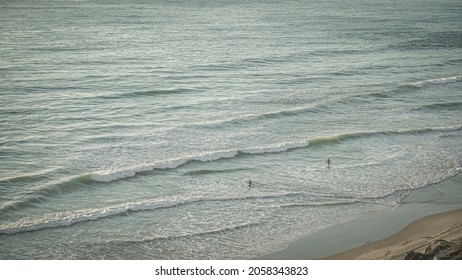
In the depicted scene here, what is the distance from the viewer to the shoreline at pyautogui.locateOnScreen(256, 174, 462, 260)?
14039 mm

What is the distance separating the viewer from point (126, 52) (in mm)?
39094

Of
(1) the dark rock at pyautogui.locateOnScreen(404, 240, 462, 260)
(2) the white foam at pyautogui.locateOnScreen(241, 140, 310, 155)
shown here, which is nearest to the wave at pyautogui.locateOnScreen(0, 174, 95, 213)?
(2) the white foam at pyautogui.locateOnScreen(241, 140, 310, 155)

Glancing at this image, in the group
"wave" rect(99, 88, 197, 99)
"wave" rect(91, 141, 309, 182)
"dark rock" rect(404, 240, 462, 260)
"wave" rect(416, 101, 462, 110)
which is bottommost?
"wave" rect(91, 141, 309, 182)

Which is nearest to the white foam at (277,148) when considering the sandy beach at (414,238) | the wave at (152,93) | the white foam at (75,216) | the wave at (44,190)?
the white foam at (75,216)

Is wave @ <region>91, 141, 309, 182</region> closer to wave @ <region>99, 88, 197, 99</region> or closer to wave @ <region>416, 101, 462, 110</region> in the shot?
wave @ <region>416, 101, 462, 110</region>

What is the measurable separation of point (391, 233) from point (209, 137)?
974cm

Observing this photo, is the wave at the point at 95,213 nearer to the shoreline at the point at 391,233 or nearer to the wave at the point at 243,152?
the wave at the point at 243,152

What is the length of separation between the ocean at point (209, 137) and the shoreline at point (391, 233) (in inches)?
14.8

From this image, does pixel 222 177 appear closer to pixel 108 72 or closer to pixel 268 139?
pixel 268 139

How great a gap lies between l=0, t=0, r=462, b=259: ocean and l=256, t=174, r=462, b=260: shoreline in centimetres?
38

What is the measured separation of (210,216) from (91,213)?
136 inches

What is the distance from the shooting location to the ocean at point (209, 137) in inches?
622

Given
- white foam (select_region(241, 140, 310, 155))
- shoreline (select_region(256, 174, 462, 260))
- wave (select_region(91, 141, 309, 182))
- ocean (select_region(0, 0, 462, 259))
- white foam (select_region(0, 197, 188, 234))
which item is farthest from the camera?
white foam (select_region(241, 140, 310, 155))
